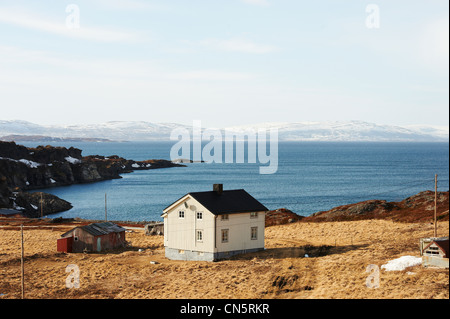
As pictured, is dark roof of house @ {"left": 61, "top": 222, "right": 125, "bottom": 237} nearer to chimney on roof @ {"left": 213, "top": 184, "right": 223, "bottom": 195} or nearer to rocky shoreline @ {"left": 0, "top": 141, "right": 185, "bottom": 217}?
chimney on roof @ {"left": 213, "top": 184, "right": 223, "bottom": 195}

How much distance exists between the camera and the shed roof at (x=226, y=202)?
41562 millimetres

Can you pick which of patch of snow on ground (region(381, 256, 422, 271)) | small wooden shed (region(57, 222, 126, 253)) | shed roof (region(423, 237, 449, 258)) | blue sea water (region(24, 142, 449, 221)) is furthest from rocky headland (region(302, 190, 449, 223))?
shed roof (region(423, 237, 449, 258))

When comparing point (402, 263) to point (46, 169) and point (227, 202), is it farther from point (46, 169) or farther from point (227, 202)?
point (46, 169)

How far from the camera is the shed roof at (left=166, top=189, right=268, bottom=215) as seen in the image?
136ft

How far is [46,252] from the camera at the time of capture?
4869 centimetres

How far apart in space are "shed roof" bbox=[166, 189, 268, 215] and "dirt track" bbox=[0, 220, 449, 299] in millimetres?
3772

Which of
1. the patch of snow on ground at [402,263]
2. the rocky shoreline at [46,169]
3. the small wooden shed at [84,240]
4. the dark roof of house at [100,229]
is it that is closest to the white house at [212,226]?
the small wooden shed at [84,240]

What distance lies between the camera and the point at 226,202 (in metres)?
42.9

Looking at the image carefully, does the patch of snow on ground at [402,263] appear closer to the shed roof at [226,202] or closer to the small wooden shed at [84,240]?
the shed roof at [226,202]

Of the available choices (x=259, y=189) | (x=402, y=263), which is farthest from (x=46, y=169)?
(x=402, y=263)

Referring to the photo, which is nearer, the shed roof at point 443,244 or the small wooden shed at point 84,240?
the shed roof at point 443,244

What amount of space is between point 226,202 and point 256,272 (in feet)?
27.6
